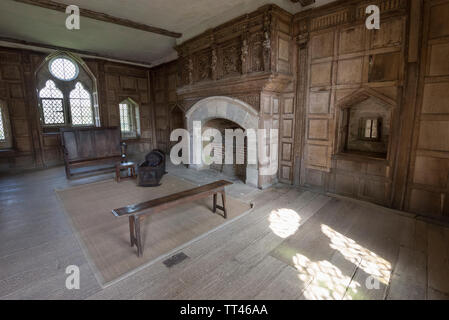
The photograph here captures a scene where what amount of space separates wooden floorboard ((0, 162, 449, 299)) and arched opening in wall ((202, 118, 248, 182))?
1.87 meters

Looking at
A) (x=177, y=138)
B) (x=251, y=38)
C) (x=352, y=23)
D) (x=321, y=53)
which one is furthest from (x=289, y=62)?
(x=177, y=138)

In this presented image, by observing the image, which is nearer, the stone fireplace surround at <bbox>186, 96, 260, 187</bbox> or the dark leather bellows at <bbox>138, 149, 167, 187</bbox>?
the stone fireplace surround at <bbox>186, 96, 260, 187</bbox>

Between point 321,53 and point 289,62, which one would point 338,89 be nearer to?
point 321,53

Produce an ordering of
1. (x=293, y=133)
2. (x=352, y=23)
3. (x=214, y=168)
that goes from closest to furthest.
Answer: (x=352, y=23)
(x=293, y=133)
(x=214, y=168)

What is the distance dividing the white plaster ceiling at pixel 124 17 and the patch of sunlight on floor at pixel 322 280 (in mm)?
4440

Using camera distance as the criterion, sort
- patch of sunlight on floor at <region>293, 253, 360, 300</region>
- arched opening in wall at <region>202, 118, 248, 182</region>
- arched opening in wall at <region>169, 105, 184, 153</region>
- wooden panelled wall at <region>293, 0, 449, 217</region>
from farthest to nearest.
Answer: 1. arched opening in wall at <region>169, 105, 184, 153</region>
2. arched opening in wall at <region>202, 118, 248, 182</region>
3. wooden panelled wall at <region>293, 0, 449, 217</region>
4. patch of sunlight on floor at <region>293, 253, 360, 300</region>

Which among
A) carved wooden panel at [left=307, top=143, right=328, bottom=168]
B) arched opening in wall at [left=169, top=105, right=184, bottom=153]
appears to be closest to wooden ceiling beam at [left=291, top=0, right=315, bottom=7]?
carved wooden panel at [left=307, top=143, right=328, bottom=168]

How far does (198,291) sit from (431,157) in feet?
→ 12.8

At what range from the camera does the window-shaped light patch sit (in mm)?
7219

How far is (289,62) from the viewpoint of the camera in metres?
4.70

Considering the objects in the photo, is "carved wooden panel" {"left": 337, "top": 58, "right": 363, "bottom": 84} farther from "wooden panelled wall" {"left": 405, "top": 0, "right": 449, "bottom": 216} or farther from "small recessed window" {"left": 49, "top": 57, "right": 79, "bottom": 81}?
"small recessed window" {"left": 49, "top": 57, "right": 79, "bottom": 81}

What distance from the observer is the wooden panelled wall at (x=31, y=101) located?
21.2 feet

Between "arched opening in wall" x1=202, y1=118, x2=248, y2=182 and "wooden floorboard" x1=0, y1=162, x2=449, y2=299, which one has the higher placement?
"arched opening in wall" x1=202, y1=118, x2=248, y2=182

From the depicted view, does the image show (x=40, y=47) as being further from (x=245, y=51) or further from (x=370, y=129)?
(x=370, y=129)
